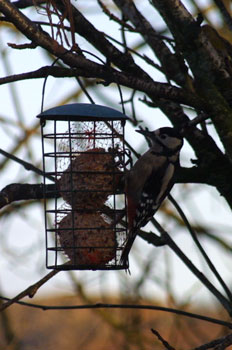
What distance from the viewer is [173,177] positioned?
4.54 m

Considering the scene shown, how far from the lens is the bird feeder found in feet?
13.7

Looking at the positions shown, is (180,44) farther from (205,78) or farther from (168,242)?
(168,242)

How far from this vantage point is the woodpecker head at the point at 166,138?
476 cm

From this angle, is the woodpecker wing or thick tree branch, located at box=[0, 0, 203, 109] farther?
the woodpecker wing

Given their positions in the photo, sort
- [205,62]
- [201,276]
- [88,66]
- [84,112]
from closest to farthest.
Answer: [88,66] → [84,112] → [205,62] → [201,276]

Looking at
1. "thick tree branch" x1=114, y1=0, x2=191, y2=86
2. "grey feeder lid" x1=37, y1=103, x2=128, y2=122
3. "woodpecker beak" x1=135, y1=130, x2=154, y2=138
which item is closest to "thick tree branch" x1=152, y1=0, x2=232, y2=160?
"thick tree branch" x1=114, y1=0, x2=191, y2=86

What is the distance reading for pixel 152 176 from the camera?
5.15 metres

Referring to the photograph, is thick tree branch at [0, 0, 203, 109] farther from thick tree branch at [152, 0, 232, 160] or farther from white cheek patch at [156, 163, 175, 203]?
white cheek patch at [156, 163, 175, 203]

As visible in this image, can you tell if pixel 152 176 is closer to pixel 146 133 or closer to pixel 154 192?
pixel 154 192

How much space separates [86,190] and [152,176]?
1.05 meters

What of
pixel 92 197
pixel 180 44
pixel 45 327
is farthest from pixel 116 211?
pixel 45 327

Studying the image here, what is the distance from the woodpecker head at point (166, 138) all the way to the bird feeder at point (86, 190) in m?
0.44

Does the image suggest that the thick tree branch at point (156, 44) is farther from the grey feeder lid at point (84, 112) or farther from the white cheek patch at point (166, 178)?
the grey feeder lid at point (84, 112)

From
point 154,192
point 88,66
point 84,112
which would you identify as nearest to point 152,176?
point 154,192
